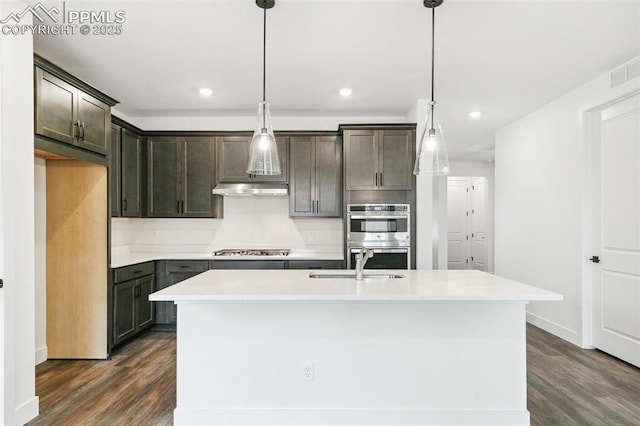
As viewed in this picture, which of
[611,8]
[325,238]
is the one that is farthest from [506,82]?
[325,238]

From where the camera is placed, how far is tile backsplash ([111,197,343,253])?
4.92 metres

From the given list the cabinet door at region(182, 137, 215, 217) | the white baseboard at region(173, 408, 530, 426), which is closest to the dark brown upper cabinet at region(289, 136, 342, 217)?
the cabinet door at region(182, 137, 215, 217)

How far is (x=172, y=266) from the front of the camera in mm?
4324

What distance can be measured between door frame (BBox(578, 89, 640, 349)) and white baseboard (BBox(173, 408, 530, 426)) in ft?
6.52

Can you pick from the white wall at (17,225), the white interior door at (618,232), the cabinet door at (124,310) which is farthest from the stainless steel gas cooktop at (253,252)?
the white interior door at (618,232)

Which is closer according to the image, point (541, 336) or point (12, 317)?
point (12, 317)

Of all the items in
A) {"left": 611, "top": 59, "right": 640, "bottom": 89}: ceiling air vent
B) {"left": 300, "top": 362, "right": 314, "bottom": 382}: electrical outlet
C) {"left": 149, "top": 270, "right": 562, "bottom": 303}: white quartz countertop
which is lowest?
{"left": 300, "top": 362, "right": 314, "bottom": 382}: electrical outlet

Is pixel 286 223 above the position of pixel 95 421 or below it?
above

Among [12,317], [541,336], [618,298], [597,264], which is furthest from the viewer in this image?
[541,336]

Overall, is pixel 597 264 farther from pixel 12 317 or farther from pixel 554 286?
pixel 12 317

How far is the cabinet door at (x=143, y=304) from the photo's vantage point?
13.0 feet

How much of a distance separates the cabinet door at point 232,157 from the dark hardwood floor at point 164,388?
2.06m

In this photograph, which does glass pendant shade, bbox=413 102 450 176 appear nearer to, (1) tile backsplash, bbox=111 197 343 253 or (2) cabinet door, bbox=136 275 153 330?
(1) tile backsplash, bbox=111 197 343 253

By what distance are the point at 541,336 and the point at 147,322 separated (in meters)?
4.48
